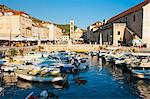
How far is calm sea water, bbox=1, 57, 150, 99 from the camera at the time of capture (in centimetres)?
1982

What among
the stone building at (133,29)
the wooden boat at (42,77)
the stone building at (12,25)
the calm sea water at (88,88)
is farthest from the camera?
the stone building at (12,25)

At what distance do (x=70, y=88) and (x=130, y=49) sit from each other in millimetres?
37134

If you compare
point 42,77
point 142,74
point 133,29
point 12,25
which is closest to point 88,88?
point 42,77

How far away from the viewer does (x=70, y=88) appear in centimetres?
2227

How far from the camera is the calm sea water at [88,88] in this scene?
19816 mm

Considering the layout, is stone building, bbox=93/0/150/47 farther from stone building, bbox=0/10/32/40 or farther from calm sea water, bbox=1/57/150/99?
calm sea water, bbox=1/57/150/99

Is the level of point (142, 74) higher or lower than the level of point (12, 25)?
lower

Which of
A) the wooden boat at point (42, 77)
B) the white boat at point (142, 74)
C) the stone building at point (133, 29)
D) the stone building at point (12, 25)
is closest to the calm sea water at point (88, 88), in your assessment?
the wooden boat at point (42, 77)

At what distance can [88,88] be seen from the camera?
22656 mm

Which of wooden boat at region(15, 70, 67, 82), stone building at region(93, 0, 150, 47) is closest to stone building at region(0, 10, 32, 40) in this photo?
stone building at region(93, 0, 150, 47)

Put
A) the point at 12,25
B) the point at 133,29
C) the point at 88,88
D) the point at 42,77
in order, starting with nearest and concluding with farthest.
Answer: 1. the point at 88,88
2. the point at 42,77
3. the point at 12,25
4. the point at 133,29

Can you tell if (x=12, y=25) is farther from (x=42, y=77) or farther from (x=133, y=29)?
(x=42, y=77)

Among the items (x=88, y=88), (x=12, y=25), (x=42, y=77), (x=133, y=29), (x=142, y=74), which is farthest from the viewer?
(x=133, y=29)

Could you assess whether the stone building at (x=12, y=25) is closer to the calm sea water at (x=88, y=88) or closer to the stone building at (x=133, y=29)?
the stone building at (x=133, y=29)
